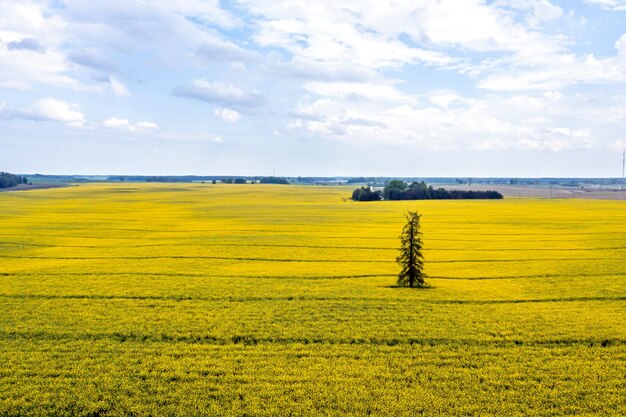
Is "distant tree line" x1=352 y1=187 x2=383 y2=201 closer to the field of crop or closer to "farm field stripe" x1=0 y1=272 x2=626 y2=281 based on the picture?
the field of crop

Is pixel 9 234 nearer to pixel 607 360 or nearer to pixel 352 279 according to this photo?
pixel 352 279

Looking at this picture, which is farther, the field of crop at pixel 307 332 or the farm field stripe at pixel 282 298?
the farm field stripe at pixel 282 298

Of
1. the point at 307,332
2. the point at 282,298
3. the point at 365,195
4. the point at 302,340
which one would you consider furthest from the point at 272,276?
the point at 365,195

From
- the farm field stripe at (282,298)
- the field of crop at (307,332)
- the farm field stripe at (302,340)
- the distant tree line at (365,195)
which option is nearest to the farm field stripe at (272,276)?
the field of crop at (307,332)

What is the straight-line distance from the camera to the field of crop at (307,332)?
14648 mm

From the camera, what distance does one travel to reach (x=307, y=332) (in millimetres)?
20234

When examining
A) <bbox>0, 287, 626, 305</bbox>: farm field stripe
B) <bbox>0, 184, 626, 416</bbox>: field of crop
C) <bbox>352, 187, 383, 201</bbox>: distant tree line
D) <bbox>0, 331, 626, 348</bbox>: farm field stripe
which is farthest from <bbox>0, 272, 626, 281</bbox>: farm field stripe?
<bbox>352, 187, 383, 201</bbox>: distant tree line

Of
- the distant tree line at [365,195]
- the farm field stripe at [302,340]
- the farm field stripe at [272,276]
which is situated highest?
the distant tree line at [365,195]

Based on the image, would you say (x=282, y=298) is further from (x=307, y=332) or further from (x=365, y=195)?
(x=365, y=195)

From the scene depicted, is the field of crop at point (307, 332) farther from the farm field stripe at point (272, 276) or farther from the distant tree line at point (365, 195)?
the distant tree line at point (365, 195)

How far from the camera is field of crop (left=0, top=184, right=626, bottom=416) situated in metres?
14.6

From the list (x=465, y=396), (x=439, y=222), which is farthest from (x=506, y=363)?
(x=439, y=222)

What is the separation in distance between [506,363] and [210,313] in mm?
13798

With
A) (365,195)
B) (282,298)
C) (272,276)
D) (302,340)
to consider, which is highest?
(365,195)
